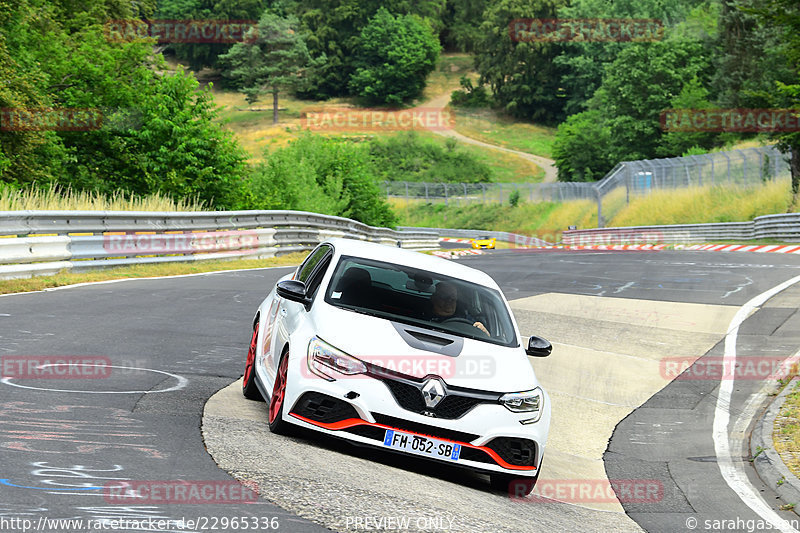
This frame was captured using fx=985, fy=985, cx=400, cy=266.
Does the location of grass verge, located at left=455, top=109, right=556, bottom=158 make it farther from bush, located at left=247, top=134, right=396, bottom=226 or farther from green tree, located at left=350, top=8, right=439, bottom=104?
bush, located at left=247, top=134, right=396, bottom=226

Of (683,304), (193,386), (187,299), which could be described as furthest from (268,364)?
(683,304)

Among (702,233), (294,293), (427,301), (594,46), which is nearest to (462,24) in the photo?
(594,46)

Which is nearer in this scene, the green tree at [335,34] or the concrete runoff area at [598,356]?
the concrete runoff area at [598,356]

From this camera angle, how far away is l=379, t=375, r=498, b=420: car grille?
6.74 metres

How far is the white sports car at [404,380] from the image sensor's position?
6746 millimetres

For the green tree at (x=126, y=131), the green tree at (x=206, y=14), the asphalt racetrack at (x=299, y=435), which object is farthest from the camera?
the green tree at (x=206, y=14)

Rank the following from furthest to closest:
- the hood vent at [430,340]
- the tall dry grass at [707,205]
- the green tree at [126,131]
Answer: the tall dry grass at [707,205]
the green tree at [126,131]
the hood vent at [430,340]

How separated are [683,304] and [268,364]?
39.2 ft

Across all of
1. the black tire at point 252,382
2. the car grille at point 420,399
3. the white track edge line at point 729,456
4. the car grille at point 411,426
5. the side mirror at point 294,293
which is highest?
the side mirror at point 294,293

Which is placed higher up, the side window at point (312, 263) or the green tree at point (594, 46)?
the green tree at point (594, 46)

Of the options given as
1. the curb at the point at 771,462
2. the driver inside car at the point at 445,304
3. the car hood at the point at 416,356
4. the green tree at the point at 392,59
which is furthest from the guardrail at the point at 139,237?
the green tree at the point at 392,59

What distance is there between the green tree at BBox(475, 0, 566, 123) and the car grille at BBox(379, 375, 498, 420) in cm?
14029

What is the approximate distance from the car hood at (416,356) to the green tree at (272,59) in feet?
445

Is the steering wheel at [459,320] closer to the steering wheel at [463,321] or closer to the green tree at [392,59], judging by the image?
the steering wheel at [463,321]
